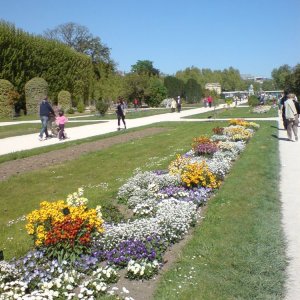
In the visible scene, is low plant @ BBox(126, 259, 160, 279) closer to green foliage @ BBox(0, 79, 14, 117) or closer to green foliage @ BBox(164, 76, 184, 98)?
green foliage @ BBox(0, 79, 14, 117)

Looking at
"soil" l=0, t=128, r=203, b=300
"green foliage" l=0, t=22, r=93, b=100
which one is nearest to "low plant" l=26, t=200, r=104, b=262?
"soil" l=0, t=128, r=203, b=300

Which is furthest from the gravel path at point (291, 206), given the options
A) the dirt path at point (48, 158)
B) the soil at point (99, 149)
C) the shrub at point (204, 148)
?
the dirt path at point (48, 158)

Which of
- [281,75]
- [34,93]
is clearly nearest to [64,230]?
[34,93]

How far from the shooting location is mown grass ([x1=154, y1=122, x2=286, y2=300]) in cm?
391

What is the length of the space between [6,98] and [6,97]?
13cm

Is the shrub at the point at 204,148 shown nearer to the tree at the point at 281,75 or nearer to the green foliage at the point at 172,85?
the green foliage at the point at 172,85

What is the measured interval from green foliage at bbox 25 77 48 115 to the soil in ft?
75.3

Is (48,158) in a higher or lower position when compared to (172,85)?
lower

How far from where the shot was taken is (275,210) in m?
6.36

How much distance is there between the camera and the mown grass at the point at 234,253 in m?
3.91

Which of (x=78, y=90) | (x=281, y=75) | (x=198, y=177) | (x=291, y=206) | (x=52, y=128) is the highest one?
(x=281, y=75)

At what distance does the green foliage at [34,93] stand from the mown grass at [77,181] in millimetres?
27606

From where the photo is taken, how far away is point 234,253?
15.4 ft

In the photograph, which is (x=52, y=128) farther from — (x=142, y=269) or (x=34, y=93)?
(x=34, y=93)
